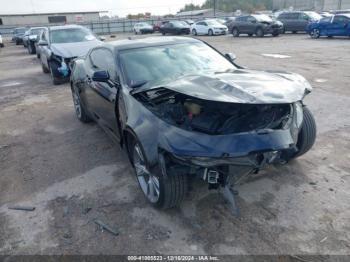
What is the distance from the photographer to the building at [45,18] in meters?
63.7

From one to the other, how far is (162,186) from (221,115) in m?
0.89

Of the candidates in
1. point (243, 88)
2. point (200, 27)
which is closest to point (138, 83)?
point (243, 88)

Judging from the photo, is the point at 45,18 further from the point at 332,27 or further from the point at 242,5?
the point at 332,27

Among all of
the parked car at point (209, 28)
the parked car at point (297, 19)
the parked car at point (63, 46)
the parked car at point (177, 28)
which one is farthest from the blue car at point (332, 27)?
the parked car at point (63, 46)

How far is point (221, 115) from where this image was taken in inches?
119

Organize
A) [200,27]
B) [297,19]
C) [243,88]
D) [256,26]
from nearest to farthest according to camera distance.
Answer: [243,88]
[256,26]
[297,19]
[200,27]

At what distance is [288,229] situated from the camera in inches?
115

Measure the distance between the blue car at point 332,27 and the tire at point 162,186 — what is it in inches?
751

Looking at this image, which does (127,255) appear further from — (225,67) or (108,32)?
(108,32)

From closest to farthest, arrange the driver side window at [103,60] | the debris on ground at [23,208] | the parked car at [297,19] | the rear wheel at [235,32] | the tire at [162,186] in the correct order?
the tire at [162,186] < the debris on ground at [23,208] < the driver side window at [103,60] < the parked car at [297,19] < the rear wheel at [235,32]

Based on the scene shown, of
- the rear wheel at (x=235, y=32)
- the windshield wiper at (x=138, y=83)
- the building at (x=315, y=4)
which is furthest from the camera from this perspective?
the building at (x=315, y=4)

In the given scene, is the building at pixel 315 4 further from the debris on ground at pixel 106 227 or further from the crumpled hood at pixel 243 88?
the debris on ground at pixel 106 227

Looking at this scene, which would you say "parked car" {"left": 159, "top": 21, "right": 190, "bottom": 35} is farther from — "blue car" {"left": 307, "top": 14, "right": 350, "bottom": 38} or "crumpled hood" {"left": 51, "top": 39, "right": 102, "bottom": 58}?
"crumpled hood" {"left": 51, "top": 39, "right": 102, "bottom": 58}

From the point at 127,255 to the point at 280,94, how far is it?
2.00 meters
